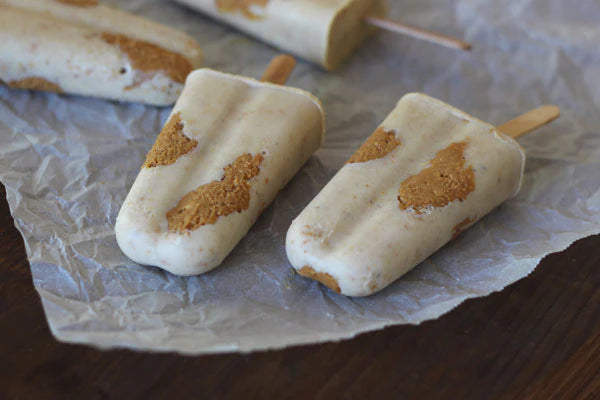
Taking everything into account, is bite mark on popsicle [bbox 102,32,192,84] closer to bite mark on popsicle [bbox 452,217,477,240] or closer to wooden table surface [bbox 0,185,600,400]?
wooden table surface [bbox 0,185,600,400]

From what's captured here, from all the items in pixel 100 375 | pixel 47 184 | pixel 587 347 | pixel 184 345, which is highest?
pixel 587 347

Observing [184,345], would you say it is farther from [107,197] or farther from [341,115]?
[341,115]

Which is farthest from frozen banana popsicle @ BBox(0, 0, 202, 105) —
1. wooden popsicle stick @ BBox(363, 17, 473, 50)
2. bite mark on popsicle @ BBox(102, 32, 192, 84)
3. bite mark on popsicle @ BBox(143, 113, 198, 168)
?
wooden popsicle stick @ BBox(363, 17, 473, 50)

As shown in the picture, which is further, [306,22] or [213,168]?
[306,22]

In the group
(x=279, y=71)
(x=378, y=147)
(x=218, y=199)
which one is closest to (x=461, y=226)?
(x=378, y=147)

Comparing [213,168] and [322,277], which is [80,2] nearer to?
[213,168]

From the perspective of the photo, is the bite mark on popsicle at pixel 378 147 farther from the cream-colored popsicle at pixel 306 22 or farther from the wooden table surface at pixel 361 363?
the cream-colored popsicle at pixel 306 22

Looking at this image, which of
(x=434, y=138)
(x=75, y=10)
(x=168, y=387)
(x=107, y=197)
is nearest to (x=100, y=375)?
(x=168, y=387)
